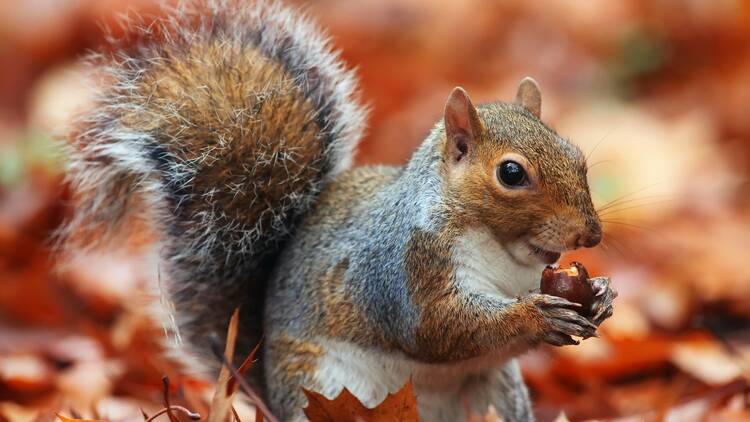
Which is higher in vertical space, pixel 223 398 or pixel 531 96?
pixel 531 96

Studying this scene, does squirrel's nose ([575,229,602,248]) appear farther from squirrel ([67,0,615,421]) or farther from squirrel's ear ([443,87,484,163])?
squirrel's ear ([443,87,484,163])

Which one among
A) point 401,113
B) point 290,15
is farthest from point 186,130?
point 401,113

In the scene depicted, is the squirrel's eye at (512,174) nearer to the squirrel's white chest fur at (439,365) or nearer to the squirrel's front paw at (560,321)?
the squirrel's white chest fur at (439,365)

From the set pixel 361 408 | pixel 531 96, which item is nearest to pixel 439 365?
pixel 361 408

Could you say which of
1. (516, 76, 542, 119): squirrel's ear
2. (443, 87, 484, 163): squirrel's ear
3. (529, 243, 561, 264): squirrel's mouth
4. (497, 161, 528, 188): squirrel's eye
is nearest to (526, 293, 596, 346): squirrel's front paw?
(529, 243, 561, 264): squirrel's mouth

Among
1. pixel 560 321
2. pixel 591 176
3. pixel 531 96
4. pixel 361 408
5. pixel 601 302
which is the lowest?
pixel 361 408

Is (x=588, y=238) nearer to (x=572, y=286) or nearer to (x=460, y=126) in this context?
(x=572, y=286)

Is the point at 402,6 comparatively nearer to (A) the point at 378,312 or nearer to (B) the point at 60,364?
(B) the point at 60,364

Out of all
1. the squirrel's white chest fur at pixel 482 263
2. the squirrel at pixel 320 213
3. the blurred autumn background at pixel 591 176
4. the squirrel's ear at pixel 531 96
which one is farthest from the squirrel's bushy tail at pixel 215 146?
the squirrel's white chest fur at pixel 482 263
